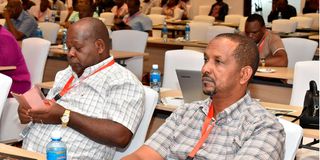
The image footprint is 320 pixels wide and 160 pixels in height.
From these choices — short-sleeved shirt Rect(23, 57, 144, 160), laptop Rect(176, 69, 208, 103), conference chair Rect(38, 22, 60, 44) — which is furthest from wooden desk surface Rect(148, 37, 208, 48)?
short-sleeved shirt Rect(23, 57, 144, 160)

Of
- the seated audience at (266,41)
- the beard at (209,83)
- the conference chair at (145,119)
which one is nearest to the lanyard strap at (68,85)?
the conference chair at (145,119)

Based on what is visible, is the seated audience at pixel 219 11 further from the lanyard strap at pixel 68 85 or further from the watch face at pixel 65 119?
the watch face at pixel 65 119

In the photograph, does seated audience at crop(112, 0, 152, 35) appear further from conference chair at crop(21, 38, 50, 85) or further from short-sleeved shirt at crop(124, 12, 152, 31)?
conference chair at crop(21, 38, 50, 85)

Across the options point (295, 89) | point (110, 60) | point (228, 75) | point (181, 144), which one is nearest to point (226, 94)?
point (228, 75)

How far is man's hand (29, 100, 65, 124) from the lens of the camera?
9.61 feet

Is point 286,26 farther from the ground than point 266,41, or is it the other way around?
point 266,41

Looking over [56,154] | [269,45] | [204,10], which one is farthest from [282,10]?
[56,154]

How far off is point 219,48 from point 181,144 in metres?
0.45

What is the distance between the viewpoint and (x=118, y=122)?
2.99 meters

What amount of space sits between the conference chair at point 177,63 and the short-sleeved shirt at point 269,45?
1.13m

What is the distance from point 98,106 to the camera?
3.12 meters

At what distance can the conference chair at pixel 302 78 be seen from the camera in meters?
4.73

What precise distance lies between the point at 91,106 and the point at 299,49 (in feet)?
12.9

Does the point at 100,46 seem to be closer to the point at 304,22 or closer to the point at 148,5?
the point at 304,22
